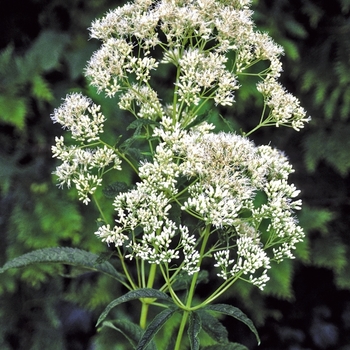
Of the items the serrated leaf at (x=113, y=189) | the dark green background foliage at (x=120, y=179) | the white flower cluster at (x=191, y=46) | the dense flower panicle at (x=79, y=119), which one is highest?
the white flower cluster at (x=191, y=46)

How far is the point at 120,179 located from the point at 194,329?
775 millimetres

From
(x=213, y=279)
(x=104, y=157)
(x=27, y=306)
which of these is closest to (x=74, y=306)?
(x=27, y=306)

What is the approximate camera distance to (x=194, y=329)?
740 mm

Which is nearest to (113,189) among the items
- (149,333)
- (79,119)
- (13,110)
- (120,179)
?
(79,119)

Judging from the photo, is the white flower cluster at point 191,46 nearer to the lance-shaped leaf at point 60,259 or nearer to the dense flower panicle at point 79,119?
the dense flower panicle at point 79,119

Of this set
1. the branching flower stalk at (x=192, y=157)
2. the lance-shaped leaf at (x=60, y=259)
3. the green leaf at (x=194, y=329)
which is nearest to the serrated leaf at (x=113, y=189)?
the branching flower stalk at (x=192, y=157)

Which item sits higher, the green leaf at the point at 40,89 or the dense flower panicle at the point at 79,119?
the dense flower panicle at the point at 79,119

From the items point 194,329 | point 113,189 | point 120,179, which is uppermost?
point 113,189

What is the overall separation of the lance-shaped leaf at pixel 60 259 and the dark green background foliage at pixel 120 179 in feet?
1.57

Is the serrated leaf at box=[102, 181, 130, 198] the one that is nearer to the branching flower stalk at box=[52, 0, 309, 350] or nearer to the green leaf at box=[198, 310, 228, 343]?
the branching flower stalk at box=[52, 0, 309, 350]

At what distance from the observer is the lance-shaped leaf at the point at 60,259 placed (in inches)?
34.2

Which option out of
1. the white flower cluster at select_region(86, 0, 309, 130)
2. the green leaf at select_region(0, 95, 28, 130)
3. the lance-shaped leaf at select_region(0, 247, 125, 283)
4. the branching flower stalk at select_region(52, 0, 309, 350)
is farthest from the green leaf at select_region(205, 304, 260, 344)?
the green leaf at select_region(0, 95, 28, 130)

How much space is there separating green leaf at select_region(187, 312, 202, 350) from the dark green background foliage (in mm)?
694

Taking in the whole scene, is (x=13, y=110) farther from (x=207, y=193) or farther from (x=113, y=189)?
(x=207, y=193)
